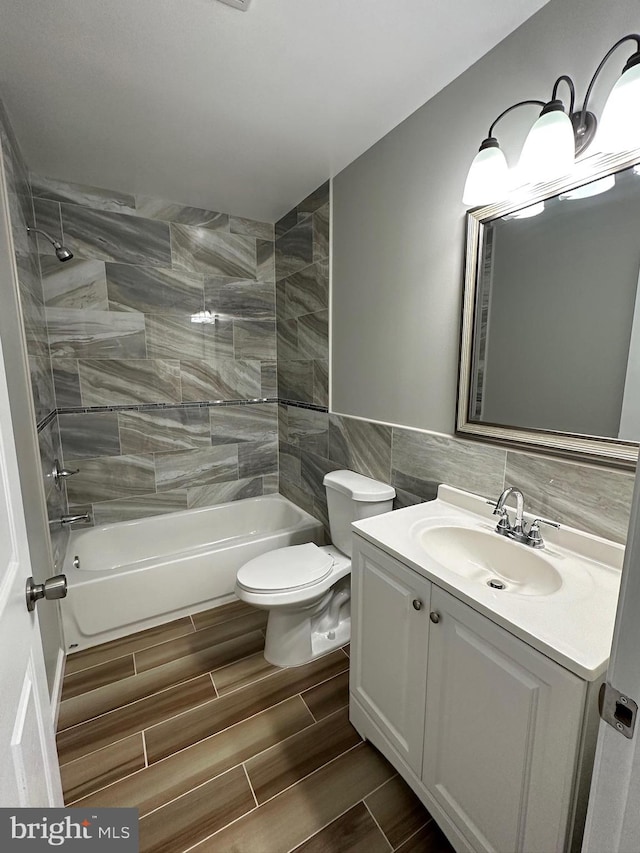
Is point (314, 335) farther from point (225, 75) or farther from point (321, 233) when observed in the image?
point (225, 75)

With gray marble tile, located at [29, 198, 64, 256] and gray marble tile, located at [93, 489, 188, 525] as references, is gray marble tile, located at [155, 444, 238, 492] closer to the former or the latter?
gray marble tile, located at [93, 489, 188, 525]

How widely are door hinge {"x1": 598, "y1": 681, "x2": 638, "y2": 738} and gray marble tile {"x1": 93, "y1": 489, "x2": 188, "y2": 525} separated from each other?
2.62 meters

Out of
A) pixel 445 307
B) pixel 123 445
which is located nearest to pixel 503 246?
pixel 445 307

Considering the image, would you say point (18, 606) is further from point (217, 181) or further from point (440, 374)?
point (217, 181)

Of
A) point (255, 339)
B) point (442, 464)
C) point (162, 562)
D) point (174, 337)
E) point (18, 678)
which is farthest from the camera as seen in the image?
point (255, 339)

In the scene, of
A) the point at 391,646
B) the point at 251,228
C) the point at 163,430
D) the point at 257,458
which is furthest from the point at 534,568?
the point at 251,228

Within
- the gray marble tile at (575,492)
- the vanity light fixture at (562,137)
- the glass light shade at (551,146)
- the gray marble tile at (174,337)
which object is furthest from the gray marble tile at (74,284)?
the gray marble tile at (575,492)

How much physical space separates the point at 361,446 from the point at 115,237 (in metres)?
2.00

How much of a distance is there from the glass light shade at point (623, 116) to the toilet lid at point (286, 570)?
71.1 inches

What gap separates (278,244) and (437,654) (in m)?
2.72

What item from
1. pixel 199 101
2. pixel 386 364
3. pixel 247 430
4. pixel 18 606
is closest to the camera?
pixel 18 606

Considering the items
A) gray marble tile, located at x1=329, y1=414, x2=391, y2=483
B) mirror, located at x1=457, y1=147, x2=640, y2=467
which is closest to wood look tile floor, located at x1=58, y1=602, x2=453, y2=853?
gray marble tile, located at x1=329, y1=414, x2=391, y2=483

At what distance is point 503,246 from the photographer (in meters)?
1.30

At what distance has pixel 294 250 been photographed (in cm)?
257
